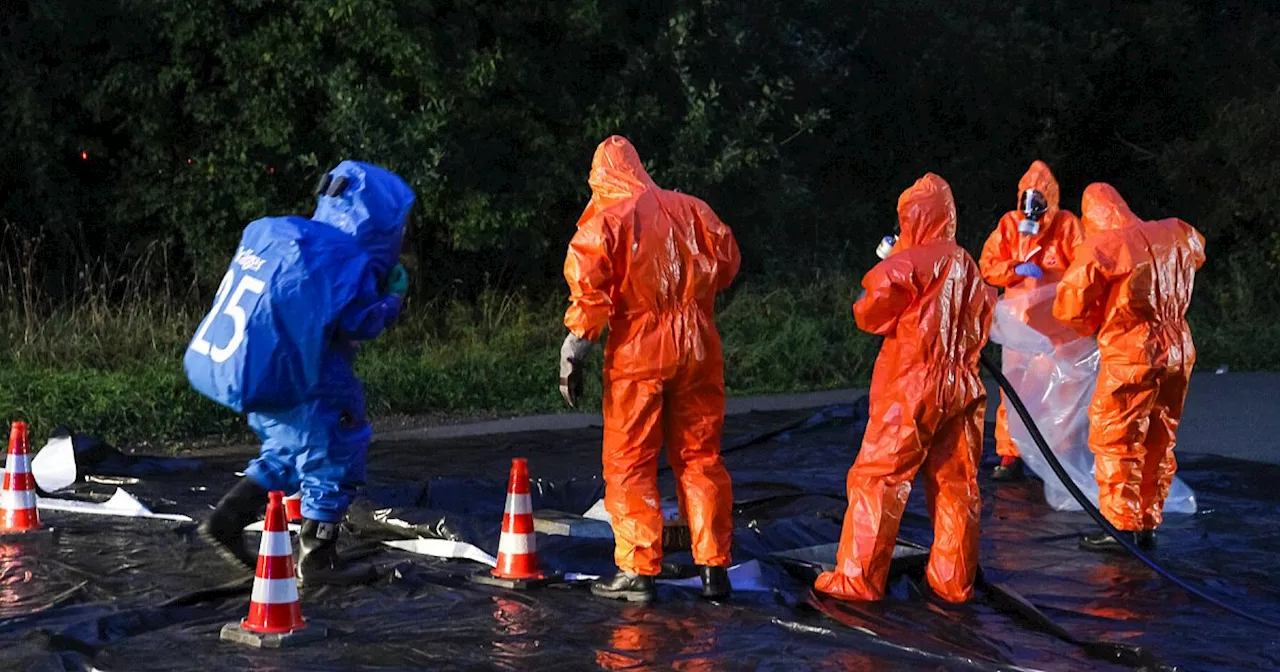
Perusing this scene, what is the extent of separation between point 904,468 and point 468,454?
14.3ft

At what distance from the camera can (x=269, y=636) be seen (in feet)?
15.8

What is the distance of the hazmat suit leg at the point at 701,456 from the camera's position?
5.51m

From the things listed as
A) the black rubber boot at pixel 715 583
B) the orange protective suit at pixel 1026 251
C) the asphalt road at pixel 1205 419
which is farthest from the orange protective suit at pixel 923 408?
the asphalt road at pixel 1205 419

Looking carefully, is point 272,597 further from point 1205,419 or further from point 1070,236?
point 1205,419

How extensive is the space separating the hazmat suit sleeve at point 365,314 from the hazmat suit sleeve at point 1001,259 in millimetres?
4189

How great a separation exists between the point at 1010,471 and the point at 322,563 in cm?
448

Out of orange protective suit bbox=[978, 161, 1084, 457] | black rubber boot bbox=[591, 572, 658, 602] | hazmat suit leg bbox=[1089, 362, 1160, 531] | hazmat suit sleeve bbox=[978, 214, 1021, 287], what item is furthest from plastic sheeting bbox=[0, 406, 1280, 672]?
hazmat suit sleeve bbox=[978, 214, 1021, 287]

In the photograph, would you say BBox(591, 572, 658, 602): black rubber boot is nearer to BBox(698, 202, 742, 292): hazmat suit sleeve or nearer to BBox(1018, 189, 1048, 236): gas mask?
BBox(698, 202, 742, 292): hazmat suit sleeve

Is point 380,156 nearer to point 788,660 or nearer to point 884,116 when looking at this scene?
point 788,660

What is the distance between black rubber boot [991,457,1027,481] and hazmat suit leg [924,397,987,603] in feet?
9.63

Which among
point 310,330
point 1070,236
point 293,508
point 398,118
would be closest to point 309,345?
point 310,330

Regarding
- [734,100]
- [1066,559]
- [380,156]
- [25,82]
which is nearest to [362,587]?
[1066,559]

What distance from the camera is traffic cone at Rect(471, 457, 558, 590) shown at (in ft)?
18.5

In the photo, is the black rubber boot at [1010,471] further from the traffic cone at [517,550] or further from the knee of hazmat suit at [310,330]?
the knee of hazmat suit at [310,330]
